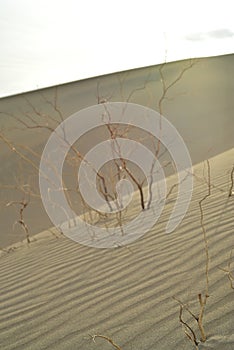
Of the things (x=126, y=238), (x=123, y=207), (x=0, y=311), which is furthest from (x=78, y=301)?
(x=123, y=207)

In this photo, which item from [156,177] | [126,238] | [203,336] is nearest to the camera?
[203,336]

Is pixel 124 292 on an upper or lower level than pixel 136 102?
lower

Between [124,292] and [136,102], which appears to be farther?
[136,102]

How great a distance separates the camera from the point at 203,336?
193cm

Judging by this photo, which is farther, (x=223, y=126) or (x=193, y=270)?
(x=223, y=126)

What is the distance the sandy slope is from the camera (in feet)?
7.00

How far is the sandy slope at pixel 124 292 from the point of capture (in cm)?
213

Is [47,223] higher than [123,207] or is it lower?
lower

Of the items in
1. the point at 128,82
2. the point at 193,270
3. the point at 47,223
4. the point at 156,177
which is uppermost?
the point at 128,82

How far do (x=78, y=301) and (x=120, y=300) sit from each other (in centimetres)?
28

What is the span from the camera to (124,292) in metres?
2.64

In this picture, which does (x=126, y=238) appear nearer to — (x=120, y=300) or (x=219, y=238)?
(x=219, y=238)

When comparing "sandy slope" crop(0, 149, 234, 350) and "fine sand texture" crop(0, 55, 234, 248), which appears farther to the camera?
"fine sand texture" crop(0, 55, 234, 248)

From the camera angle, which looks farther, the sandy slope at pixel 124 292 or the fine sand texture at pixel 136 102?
the fine sand texture at pixel 136 102
